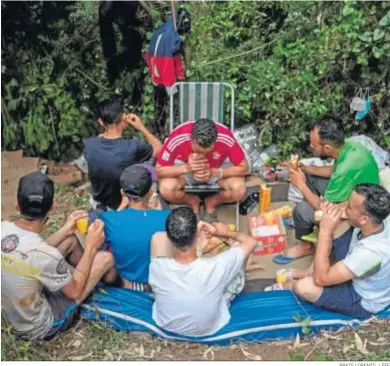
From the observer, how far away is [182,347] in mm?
4758

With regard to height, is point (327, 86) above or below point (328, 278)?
above

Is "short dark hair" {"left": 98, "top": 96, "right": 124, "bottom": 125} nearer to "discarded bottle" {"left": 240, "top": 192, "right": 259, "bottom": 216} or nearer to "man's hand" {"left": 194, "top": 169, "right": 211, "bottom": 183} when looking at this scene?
"man's hand" {"left": 194, "top": 169, "right": 211, "bottom": 183}

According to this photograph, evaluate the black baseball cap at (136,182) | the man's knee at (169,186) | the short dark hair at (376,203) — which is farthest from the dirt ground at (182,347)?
the man's knee at (169,186)

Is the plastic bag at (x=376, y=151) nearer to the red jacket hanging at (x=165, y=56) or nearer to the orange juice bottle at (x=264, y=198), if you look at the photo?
the orange juice bottle at (x=264, y=198)

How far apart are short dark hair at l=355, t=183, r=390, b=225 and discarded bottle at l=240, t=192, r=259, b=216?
207cm

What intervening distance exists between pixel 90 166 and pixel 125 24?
2.39 m

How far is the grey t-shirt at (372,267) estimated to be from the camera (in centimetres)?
452

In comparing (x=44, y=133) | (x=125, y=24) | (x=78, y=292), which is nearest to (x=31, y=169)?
(x=44, y=133)

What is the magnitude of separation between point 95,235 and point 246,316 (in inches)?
47.0

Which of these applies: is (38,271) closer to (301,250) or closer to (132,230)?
(132,230)

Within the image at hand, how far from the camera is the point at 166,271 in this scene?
453 cm

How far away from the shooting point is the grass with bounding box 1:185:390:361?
4641 millimetres

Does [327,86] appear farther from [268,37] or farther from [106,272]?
[106,272]

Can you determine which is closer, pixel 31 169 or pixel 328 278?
pixel 328 278
